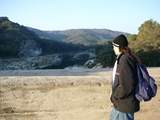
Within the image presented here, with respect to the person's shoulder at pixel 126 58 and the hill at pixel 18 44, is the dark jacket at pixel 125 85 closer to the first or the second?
the person's shoulder at pixel 126 58

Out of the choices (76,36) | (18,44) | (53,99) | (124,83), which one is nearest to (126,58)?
(124,83)

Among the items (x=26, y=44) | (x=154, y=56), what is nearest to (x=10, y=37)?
(x=26, y=44)

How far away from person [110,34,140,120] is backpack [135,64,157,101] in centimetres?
5

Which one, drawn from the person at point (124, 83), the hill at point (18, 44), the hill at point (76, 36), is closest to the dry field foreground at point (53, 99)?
the person at point (124, 83)

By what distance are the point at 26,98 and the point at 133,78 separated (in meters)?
2.94

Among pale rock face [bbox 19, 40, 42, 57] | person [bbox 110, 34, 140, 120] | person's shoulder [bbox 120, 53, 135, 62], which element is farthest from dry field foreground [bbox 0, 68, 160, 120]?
pale rock face [bbox 19, 40, 42, 57]

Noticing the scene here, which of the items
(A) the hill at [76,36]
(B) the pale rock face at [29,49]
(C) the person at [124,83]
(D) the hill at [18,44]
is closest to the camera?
(C) the person at [124,83]

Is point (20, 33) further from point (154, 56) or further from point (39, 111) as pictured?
point (39, 111)

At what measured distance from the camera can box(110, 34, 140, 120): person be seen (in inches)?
191

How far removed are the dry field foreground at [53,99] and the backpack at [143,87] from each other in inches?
104

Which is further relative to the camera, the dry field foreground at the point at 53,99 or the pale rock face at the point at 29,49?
the pale rock face at the point at 29,49

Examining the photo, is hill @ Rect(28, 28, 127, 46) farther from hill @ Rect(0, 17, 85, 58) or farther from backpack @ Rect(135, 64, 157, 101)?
backpack @ Rect(135, 64, 157, 101)

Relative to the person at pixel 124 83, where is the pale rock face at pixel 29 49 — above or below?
below

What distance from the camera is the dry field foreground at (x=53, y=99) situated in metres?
7.42
